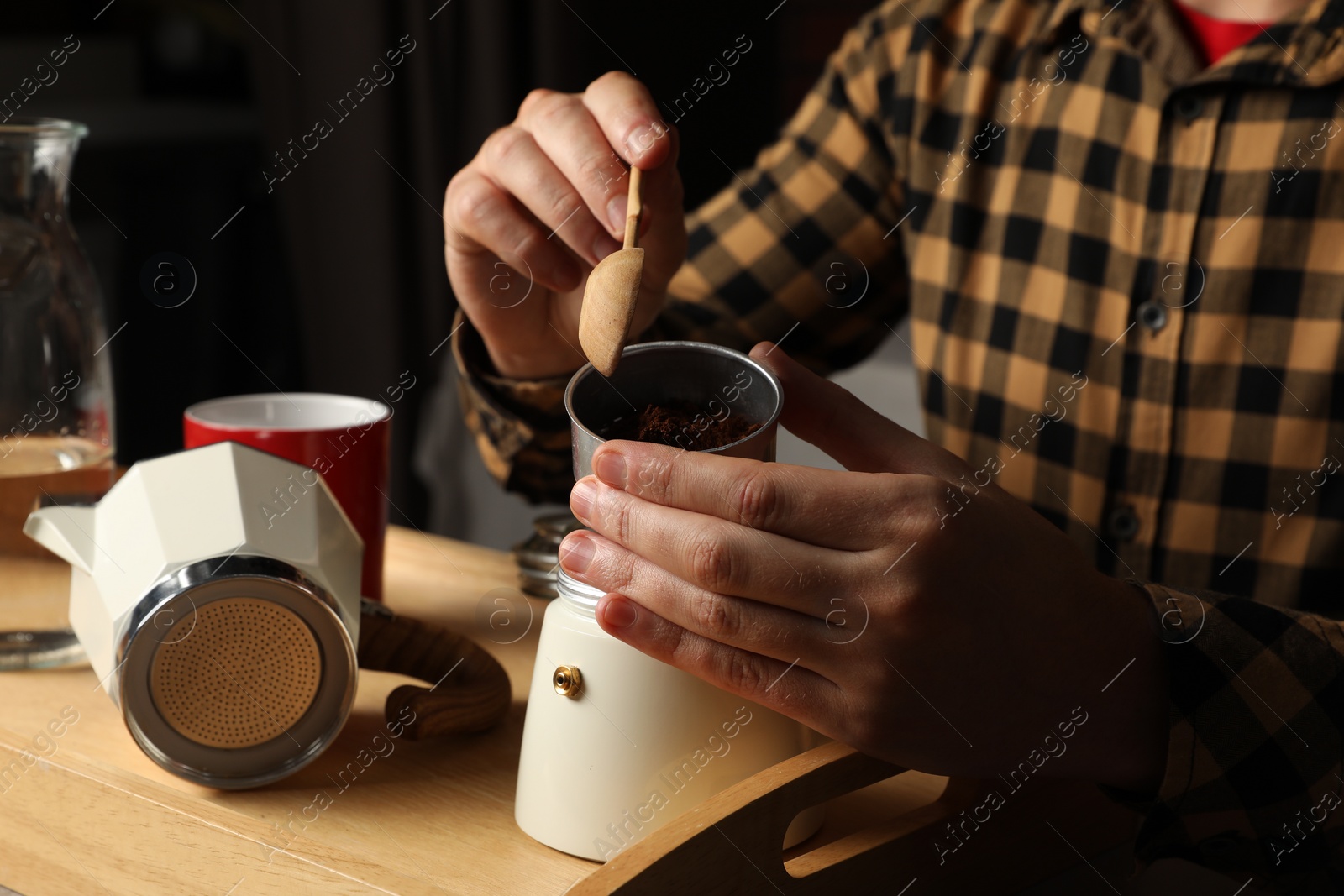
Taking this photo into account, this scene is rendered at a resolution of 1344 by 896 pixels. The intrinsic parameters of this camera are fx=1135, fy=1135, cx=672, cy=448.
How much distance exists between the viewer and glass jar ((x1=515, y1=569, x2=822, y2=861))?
1.63 ft

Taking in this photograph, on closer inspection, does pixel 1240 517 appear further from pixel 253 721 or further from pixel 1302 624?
pixel 253 721

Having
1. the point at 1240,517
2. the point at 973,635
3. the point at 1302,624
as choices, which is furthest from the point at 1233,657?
the point at 1240,517

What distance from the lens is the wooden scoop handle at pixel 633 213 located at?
575 mm

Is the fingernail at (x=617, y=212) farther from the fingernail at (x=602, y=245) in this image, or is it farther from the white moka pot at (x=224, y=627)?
the white moka pot at (x=224, y=627)

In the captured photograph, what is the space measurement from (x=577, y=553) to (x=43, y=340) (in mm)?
392

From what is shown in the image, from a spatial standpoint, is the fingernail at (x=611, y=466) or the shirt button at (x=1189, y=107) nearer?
the fingernail at (x=611, y=466)

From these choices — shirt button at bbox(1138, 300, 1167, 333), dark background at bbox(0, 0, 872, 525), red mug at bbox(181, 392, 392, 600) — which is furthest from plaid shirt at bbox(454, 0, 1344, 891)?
dark background at bbox(0, 0, 872, 525)

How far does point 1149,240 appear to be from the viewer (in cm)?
93

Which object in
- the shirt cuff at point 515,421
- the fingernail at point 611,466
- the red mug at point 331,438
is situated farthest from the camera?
the shirt cuff at point 515,421

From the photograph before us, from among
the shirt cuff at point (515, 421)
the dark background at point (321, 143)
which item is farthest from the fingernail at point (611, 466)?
the dark background at point (321, 143)

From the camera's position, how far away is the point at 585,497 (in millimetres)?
490

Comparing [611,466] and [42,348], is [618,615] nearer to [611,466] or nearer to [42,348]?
[611,466]

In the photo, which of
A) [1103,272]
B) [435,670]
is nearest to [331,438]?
[435,670]

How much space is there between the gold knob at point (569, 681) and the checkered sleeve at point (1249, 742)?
11.3 inches
